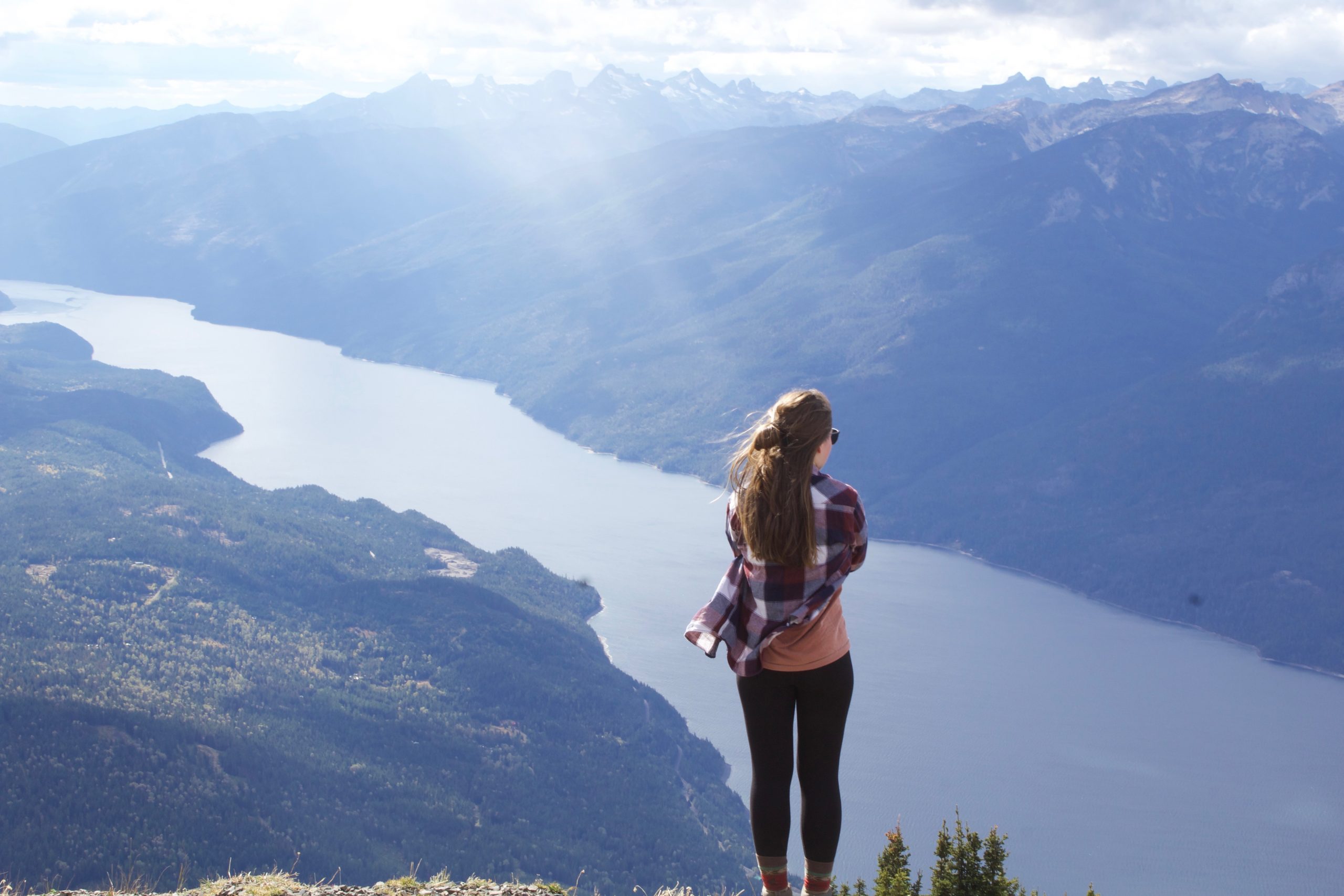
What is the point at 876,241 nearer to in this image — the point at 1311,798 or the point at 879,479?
the point at 879,479

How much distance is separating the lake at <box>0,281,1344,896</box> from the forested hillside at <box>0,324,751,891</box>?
8.19m

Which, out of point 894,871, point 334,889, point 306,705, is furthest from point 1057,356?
point 334,889

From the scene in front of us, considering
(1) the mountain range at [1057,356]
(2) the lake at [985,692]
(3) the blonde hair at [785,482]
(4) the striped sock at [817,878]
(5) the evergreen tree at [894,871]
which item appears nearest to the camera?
(3) the blonde hair at [785,482]

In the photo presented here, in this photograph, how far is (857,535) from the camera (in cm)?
568

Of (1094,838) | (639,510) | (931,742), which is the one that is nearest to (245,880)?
(1094,838)

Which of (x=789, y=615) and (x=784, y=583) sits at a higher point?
(x=784, y=583)

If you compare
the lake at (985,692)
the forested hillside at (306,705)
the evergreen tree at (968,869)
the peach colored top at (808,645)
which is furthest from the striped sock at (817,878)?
the lake at (985,692)

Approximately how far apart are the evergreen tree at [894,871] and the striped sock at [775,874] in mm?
2416

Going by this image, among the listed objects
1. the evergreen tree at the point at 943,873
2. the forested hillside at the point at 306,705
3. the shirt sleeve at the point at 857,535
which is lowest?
the evergreen tree at the point at 943,873

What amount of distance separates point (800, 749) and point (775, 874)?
2.50 ft

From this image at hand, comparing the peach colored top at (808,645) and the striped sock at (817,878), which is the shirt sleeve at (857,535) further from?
the striped sock at (817,878)

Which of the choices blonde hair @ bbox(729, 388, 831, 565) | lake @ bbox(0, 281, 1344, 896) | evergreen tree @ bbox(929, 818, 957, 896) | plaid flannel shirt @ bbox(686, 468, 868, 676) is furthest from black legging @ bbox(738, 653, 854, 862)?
lake @ bbox(0, 281, 1344, 896)

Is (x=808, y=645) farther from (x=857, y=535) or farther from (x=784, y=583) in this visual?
(x=857, y=535)

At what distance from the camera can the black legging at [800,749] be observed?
19.1 feet
